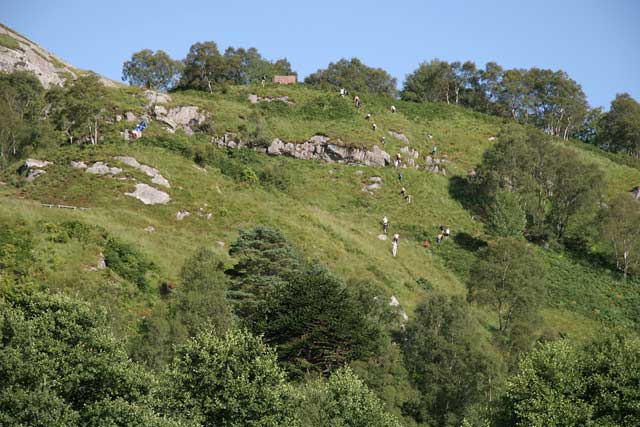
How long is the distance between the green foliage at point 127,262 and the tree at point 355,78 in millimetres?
70080

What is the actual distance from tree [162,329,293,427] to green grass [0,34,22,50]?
86.1 m

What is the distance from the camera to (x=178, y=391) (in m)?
34.4

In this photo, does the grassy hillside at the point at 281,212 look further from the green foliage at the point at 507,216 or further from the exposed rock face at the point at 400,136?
the green foliage at the point at 507,216

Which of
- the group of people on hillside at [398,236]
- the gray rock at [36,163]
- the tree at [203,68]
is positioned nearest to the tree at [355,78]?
the tree at [203,68]

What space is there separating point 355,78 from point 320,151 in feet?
124

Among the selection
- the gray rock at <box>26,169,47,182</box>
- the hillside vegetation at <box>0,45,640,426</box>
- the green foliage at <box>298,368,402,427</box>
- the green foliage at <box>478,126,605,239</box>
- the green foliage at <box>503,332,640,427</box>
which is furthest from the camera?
the green foliage at <box>478,126,605,239</box>

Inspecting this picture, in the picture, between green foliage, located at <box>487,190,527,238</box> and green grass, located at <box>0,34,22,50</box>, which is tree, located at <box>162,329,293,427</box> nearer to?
green foliage, located at <box>487,190,527,238</box>

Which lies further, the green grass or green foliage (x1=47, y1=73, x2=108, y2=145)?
the green grass

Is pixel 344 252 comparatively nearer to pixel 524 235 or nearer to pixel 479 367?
pixel 479 367

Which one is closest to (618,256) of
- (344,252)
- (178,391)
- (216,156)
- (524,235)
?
(524,235)

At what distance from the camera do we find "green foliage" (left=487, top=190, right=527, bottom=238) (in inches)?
3036

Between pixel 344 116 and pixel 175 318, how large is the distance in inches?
2492

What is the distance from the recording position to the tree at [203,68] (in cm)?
11106

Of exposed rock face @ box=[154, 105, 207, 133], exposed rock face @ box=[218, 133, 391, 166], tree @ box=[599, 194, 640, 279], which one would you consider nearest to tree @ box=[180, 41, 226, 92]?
exposed rock face @ box=[154, 105, 207, 133]
